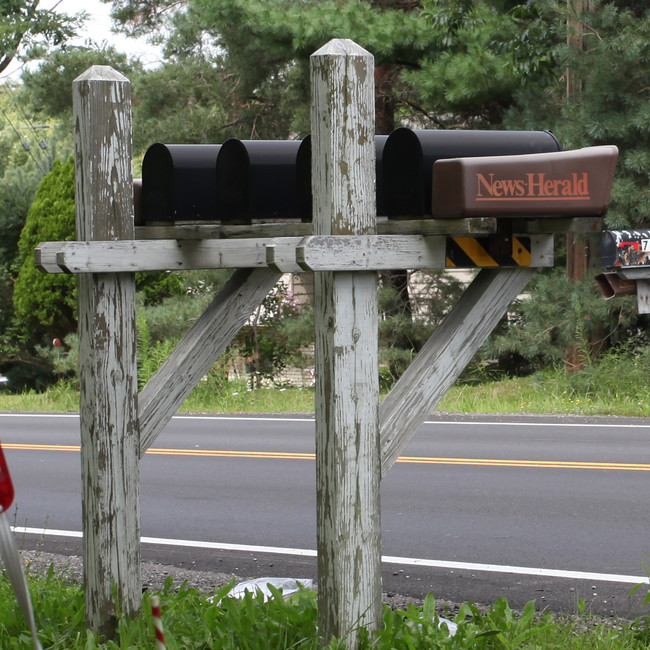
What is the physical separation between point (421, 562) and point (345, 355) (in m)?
3.59

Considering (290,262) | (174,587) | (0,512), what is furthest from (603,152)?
(174,587)

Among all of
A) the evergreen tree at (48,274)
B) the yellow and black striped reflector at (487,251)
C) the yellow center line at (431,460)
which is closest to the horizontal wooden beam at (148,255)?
the yellow and black striped reflector at (487,251)

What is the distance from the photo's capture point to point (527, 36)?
51.2ft

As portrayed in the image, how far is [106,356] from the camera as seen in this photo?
13.3ft

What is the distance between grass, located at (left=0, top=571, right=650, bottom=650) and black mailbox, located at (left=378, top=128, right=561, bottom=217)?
1574 millimetres

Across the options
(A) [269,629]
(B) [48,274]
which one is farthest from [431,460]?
(B) [48,274]

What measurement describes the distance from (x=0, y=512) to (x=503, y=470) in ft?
29.0

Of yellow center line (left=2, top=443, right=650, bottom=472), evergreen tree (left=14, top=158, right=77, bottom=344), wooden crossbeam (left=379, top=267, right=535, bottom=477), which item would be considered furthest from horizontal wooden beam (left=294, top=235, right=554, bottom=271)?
evergreen tree (left=14, top=158, right=77, bottom=344)

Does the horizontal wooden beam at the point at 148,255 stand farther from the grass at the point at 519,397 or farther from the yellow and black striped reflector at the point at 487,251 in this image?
the grass at the point at 519,397

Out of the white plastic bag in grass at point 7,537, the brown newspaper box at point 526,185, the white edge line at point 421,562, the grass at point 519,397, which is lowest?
the white edge line at point 421,562

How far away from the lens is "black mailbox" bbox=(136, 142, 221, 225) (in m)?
4.46

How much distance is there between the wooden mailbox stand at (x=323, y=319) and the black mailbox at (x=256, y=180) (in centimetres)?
12

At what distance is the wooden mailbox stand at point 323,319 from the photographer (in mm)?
3625

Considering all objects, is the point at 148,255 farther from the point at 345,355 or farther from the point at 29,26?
the point at 29,26
